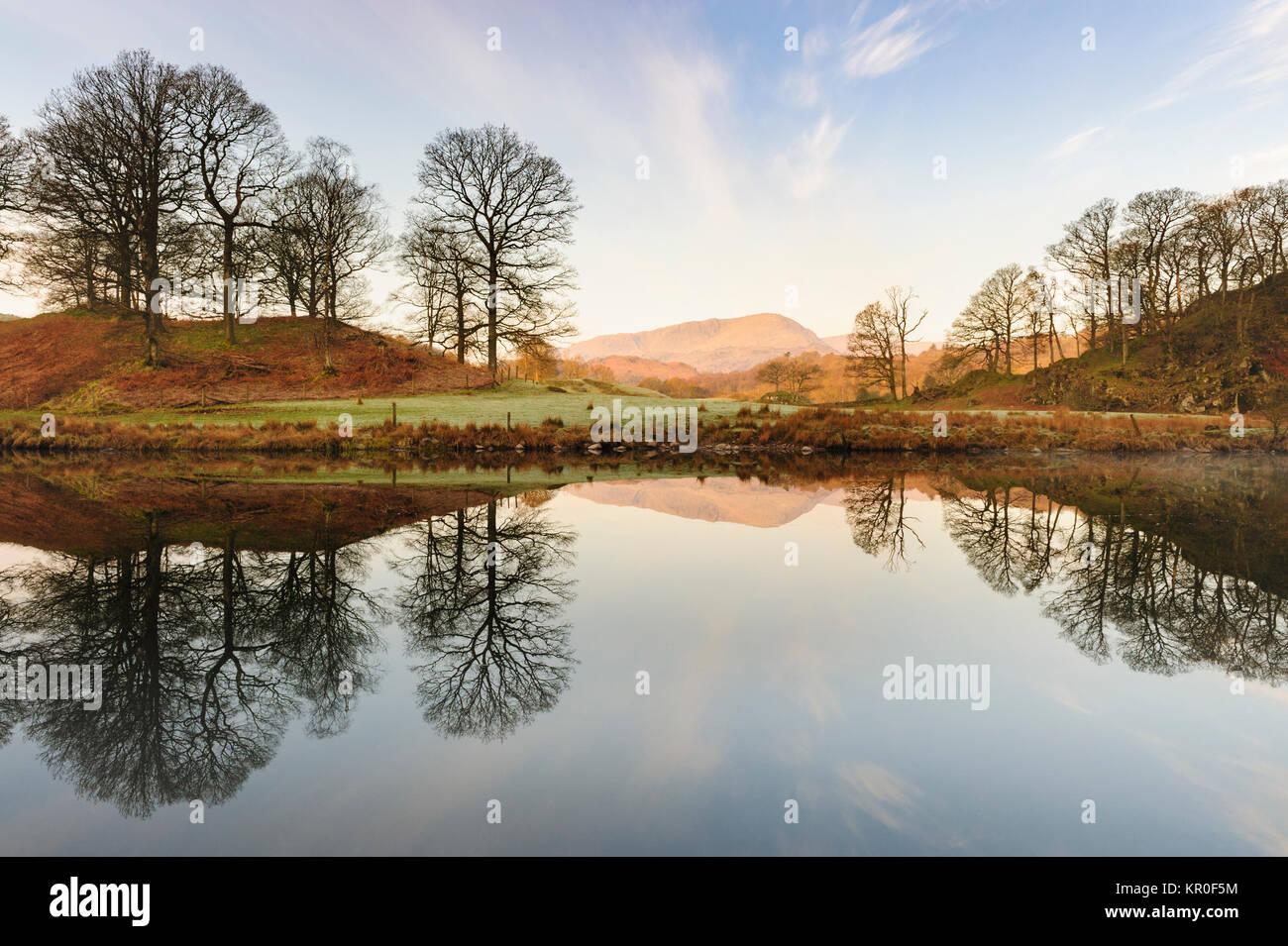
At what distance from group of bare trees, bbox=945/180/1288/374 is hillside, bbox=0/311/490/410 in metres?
50.6

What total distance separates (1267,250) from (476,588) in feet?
220

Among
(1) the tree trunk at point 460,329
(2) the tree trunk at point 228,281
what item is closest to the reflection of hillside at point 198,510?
(1) the tree trunk at point 460,329

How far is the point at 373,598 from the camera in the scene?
20.5 ft

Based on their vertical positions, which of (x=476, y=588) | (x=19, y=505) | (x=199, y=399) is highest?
(x=199, y=399)

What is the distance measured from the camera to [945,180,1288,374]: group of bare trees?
4788cm

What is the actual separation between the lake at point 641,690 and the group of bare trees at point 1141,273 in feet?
180

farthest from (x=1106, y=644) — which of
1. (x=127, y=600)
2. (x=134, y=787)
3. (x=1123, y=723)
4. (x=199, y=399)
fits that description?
(x=199, y=399)

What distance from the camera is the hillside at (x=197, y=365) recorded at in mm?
33250

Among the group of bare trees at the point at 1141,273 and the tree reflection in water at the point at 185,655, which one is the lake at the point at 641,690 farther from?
the group of bare trees at the point at 1141,273

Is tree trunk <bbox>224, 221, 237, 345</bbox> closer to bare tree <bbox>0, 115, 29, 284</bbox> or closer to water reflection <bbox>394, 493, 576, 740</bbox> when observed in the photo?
bare tree <bbox>0, 115, 29, 284</bbox>

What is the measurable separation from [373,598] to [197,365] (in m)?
39.7

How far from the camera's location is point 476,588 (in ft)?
22.2

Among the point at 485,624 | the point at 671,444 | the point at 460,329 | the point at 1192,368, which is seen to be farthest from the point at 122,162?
the point at 1192,368
